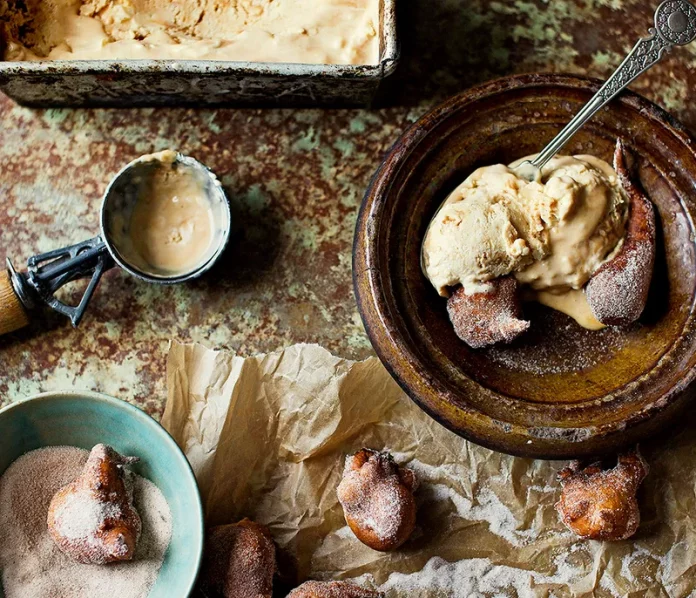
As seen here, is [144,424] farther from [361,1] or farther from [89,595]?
[361,1]

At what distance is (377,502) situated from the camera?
139 centimetres

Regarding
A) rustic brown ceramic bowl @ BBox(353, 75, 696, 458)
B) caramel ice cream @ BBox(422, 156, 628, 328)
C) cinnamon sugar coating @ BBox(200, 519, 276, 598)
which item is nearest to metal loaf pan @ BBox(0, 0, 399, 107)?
rustic brown ceramic bowl @ BBox(353, 75, 696, 458)

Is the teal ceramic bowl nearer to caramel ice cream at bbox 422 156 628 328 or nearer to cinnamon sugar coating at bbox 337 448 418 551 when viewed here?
cinnamon sugar coating at bbox 337 448 418 551

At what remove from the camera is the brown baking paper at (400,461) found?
57.4 inches

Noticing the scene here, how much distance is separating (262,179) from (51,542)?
2.37 feet

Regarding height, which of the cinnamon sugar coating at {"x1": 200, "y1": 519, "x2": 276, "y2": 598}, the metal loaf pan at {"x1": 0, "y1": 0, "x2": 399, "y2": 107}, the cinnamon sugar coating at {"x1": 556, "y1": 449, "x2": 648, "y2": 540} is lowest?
the cinnamon sugar coating at {"x1": 200, "y1": 519, "x2": 276, "y2": 598}

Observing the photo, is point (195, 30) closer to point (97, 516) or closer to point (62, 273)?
point (62, 273)

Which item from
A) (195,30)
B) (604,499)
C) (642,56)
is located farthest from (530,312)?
(195,30)

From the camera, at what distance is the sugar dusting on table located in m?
1.37

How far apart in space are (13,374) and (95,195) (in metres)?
0.36

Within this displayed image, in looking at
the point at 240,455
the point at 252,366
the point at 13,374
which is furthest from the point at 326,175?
the point at 13,374

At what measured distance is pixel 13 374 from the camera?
4.99 ft

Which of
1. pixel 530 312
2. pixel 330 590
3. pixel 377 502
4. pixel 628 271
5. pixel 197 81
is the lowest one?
pixel 330 590

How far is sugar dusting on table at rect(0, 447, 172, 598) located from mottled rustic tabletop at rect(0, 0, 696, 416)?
17 centimetres
